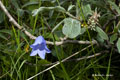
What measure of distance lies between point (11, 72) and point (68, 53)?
0.40 metres

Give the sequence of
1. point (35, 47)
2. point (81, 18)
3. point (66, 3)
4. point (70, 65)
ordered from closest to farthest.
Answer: point (81, 18) → point (35, 47) → point (70, 65) → point (66, 3)

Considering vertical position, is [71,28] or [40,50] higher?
[71,28]

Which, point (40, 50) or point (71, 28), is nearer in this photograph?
point (71, 28)

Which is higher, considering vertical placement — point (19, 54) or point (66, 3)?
point (66, 3)

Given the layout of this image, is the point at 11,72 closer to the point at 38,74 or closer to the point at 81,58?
the point at 38,74

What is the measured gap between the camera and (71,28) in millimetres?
1115

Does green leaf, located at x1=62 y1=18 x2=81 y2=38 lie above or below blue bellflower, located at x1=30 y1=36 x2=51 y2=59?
above

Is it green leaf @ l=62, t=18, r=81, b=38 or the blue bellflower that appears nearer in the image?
green leaf @ l=62, t=18, r=81, b=38

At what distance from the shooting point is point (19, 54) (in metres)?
1.38

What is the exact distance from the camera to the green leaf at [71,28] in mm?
1097

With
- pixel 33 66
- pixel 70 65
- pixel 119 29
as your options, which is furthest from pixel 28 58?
pixel 119 29

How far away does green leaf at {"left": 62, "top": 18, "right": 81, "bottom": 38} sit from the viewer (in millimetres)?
1097

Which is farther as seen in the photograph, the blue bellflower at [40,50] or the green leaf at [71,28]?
the blue bellflower at [40,50]

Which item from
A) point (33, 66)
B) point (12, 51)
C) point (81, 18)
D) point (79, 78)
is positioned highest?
point (81, 18)
